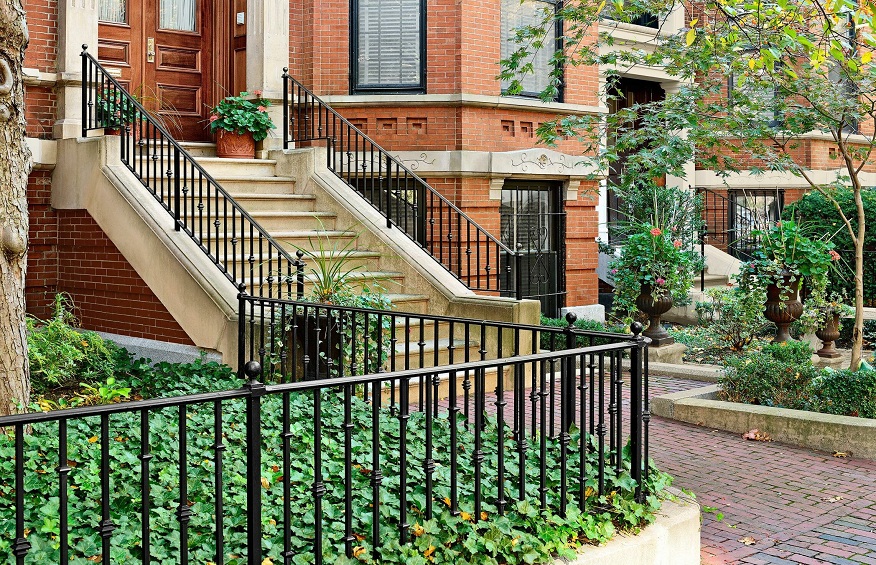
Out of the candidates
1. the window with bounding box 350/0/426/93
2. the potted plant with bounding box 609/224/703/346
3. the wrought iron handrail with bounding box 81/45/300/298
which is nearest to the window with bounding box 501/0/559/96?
the window with bounding box 350/0/426/93

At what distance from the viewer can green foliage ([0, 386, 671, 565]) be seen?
4.37 metres

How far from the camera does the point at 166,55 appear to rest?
519 inches

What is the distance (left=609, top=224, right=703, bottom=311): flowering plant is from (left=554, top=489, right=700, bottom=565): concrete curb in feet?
22.4

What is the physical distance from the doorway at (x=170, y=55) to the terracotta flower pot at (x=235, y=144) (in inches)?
31.9

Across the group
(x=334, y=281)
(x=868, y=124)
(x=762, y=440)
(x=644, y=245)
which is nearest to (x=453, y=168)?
(x=644, y=245)

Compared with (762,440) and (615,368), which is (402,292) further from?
(615,368)

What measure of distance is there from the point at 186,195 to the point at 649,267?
5677 mm

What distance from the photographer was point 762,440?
26.8ft

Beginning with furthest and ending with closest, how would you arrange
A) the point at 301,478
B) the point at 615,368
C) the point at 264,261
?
the point at 264,261
the point at 615,368
the point at 301,478

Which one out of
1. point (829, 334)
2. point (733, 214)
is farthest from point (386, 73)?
point (733, 214)

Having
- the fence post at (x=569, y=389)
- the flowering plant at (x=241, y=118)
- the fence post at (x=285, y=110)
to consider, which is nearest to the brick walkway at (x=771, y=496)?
the fence post at (x=569, y=389)

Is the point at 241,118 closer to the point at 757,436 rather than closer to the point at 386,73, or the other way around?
the point at 386,73

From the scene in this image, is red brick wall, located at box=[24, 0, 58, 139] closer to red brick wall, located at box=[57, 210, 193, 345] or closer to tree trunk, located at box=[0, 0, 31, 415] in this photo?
red brick wall, located at box=[57, 210, 193, 345]

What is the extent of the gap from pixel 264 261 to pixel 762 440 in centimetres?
498
